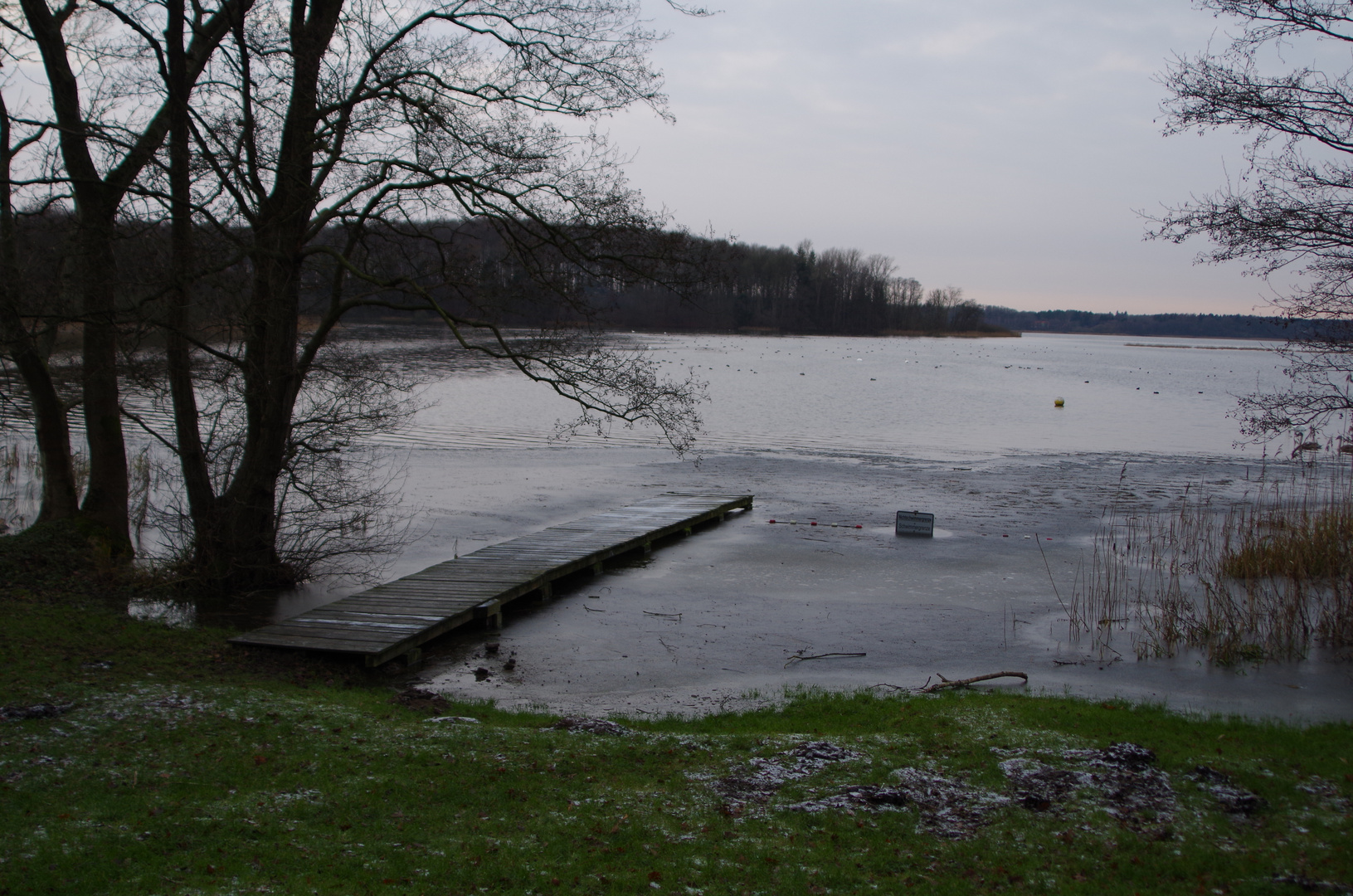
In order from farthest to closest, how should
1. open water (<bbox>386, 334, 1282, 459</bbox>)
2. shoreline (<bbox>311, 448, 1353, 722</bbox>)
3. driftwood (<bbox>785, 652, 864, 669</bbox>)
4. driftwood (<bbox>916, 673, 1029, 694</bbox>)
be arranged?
open water (<bbox>386, 334, 1282, 459</bbox>) → driftwood (<bbox>785, 652, 864, 669</bbox>) → shoreline (<bbox>311, 448, 1353, 722</bbox>) → driftwood (<bbox>916, 673, 1029, 694</bbox>)

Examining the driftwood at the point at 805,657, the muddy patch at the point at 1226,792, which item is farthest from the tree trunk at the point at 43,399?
the muddy patch at the point at 1226,792

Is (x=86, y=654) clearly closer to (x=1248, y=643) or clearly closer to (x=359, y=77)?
(x=359, y=77)

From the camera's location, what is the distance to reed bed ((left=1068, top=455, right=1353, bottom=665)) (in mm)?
10531

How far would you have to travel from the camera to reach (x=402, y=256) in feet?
40.3

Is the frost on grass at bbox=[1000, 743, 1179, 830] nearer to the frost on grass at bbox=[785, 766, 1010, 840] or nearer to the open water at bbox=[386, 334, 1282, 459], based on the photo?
the frost on grass at bbox=[785, 766, 1010, 840]

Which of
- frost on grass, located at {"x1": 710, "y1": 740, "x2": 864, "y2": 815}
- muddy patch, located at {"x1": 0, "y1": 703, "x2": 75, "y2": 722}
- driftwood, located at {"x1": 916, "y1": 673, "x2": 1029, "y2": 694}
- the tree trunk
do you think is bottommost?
driftwood, located at {"x1": 916, "y1": 673, "x2": 1029, "y2": 694}

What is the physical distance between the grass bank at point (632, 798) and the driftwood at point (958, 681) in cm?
102

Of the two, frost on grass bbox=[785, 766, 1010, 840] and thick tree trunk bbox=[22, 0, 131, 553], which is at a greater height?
thick tree trunk bbox=[22, 0, 131, 553]

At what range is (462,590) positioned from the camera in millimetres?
11219

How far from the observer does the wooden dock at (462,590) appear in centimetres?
923

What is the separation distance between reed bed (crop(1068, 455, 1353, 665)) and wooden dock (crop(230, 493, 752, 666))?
633 cm

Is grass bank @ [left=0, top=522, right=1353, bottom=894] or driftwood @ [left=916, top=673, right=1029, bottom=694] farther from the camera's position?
driftwood @ [left=916, top=673, right=1029, bottom=694]

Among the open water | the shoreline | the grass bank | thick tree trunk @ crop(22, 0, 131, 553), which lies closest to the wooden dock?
the shoreline

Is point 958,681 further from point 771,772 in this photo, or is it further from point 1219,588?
point 1219,588
